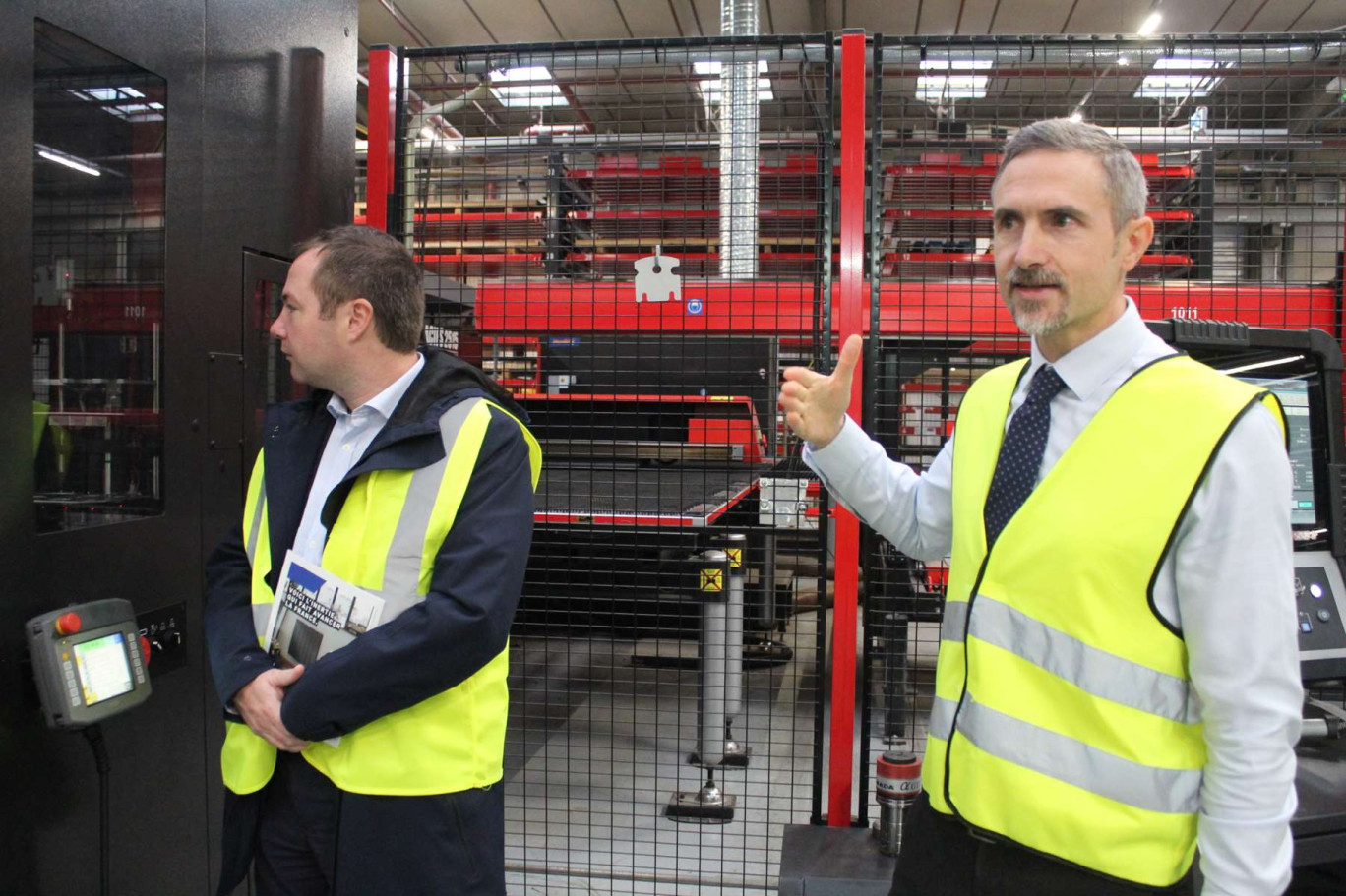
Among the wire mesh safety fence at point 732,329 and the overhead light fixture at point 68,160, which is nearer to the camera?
the overhead light fixture at point 68,160

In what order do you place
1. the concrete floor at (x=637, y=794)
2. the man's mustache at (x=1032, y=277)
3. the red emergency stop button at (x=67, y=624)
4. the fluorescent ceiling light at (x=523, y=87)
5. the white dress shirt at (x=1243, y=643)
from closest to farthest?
1. the white dress shirt at (x=1243, y=643)
2. the man's mustache at (x=1032, y=277)
3. the red emergency stop button at (x=67, y=624)
4. the fluorescent ceiling light at (x=523, y=87)
5. the concrete floor at (x=637, y=794)

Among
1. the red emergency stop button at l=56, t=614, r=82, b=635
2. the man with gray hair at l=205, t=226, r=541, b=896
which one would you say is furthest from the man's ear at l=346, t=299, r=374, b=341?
the red emergency stop button at l=56, t=614, r=82, b=635

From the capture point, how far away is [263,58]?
7.70 feet

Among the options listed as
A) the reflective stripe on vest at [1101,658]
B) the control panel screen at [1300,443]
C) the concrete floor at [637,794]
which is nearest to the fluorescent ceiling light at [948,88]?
the control panel screen at [1300,443]

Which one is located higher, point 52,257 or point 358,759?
point 52,257

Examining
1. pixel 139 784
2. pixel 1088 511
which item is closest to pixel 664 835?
pixel 139 784

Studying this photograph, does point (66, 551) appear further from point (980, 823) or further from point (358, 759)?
point (980, 823)

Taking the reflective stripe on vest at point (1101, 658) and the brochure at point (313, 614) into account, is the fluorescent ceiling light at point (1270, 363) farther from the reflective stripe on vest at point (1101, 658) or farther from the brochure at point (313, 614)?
the brochure at point (313, 614)

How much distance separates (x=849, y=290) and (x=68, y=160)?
1.79 meters

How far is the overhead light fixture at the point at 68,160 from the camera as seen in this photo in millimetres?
1729

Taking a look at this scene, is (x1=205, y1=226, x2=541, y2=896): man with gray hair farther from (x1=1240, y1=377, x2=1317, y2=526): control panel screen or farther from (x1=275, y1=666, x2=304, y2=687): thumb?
(x1=1240, y1=377, x2=1317, y2=526): control panel screen

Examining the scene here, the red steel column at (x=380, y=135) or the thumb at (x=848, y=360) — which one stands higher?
the red steel column at (x=380, y=135)

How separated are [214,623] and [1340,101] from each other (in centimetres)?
296

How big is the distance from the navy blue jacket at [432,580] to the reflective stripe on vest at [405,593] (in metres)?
0.03
